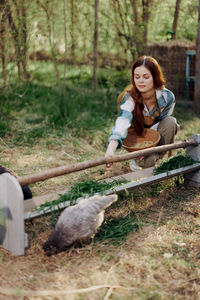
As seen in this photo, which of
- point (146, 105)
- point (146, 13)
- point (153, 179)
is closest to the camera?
point (153, 179)

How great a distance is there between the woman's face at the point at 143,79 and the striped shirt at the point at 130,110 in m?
0.16

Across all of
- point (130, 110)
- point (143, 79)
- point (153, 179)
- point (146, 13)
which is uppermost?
point (146, 13)

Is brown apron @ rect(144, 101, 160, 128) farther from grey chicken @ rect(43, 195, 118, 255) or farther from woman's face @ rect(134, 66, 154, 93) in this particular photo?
grey chicken @ rect(43, 195, 118, 255)

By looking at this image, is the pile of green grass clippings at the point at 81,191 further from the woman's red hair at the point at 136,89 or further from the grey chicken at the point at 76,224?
the woman's red hair at the point at 136,89

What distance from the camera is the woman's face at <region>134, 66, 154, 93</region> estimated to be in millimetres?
3121

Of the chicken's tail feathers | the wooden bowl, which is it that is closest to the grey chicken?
the chicken's tail feathers

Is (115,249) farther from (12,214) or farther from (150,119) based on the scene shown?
(150,119)

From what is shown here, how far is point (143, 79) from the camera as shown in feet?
10.3

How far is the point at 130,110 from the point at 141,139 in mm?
329

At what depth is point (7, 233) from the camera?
7.20ft

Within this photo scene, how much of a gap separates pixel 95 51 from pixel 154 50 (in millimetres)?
1090

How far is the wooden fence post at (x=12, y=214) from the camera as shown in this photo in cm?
207

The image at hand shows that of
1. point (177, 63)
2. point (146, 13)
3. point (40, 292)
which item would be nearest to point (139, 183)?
point (40, 292)

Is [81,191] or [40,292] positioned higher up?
[81,191]
